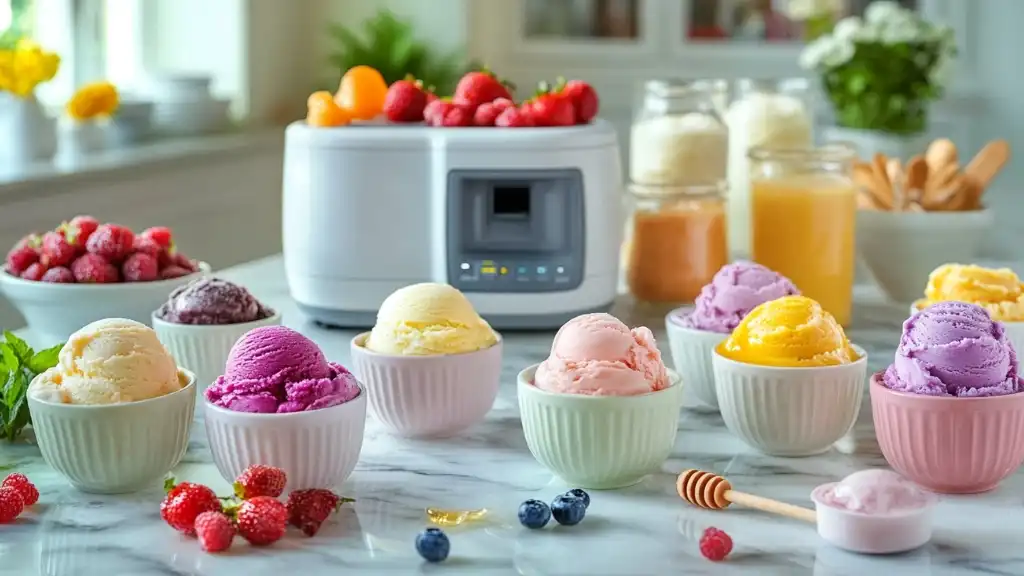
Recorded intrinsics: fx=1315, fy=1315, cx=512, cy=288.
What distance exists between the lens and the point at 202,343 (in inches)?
55.7

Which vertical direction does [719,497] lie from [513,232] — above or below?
below

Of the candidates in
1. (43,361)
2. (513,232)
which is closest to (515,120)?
(513,232)

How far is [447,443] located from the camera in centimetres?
130

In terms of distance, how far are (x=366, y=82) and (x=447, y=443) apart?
0.77 metres

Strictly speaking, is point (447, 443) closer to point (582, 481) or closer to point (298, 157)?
point (582, 481)

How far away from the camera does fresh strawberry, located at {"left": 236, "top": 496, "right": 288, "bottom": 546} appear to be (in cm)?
98

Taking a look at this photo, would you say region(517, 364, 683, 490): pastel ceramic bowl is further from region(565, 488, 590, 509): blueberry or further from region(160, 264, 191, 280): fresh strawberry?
region(160, 264, 191, 280): fresh strawberry

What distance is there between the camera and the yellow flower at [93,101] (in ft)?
10.2

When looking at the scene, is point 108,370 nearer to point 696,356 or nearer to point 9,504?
point 9,504

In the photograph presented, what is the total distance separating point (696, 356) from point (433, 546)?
0.53m

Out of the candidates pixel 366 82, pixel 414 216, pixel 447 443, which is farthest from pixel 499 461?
pixel 366 82

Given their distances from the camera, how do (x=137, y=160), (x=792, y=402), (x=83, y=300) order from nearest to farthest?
(x=792, y=402) → (x=83, y=300) → (x=137, y=160)

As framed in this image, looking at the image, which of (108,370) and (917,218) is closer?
(108,370)

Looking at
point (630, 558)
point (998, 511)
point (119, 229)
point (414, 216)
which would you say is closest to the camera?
point (630, 558)
